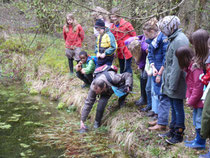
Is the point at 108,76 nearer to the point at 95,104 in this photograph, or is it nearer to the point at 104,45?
the point at 104,45

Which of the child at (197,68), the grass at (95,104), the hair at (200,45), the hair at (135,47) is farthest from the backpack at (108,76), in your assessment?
the hair at (200,45)

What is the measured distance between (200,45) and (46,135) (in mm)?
Answer: 3186

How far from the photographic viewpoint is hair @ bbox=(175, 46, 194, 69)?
297 centimetres

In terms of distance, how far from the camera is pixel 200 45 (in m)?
2.81

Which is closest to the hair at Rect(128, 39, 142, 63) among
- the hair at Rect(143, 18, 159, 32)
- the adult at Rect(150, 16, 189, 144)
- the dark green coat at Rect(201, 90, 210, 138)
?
the hair at Rect(143, 18, 159, 32)

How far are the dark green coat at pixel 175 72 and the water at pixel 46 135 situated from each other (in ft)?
4.60

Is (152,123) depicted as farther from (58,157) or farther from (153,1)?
(153,1)

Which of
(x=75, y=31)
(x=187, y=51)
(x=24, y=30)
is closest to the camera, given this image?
(x=187, y=51)

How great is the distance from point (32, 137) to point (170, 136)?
2.52m

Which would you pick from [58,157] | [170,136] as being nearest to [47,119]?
[58,157]

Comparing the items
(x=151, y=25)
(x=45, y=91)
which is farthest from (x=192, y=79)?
(x=45, y=91)

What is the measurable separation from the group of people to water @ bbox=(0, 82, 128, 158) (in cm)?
40

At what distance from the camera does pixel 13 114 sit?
548cm

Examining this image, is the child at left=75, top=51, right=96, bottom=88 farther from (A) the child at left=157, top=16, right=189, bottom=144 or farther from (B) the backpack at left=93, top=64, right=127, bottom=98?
(A) the child at left=157, top=16, right=189, bottom=144
